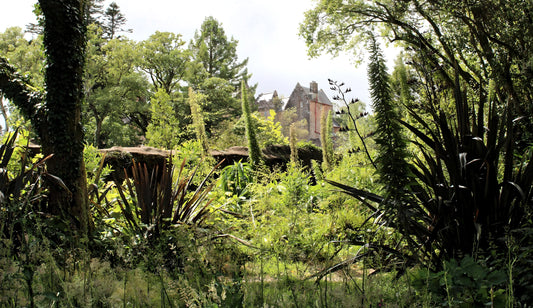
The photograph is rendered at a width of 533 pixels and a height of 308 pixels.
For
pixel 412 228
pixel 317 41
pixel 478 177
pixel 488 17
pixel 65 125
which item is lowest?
pixel 412 228

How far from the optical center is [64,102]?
3.75 m

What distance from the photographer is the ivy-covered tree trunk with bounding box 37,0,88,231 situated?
364 centimetres

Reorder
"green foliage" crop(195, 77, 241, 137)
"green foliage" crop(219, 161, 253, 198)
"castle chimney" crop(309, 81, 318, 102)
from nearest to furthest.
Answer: "green foliage" crop(219, 161, 253, 198) → "green foliage" crop(195, 77, 241, 137) → "castle chimney" crop(309, 81, 318, 102)

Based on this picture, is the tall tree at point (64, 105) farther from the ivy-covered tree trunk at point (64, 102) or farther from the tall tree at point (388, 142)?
the tall tree at point (388, 142)

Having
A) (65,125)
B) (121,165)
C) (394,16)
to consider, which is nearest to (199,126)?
(121,165)

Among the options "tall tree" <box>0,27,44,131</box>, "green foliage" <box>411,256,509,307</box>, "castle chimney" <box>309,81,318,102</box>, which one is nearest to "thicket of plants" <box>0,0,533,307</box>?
"green foliage" <box>411,256,509,307</box>

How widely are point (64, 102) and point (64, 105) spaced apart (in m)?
0.03

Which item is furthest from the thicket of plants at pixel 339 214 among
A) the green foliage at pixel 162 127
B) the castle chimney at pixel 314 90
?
the castle chimney at pixel 314 90

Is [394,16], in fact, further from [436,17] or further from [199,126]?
[199,126]

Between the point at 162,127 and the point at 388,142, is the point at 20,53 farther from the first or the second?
the point at 388,142

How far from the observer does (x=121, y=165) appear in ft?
24.1

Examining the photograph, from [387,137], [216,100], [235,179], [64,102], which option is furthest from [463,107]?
[216,100]

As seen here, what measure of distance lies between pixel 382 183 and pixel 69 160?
288 cm

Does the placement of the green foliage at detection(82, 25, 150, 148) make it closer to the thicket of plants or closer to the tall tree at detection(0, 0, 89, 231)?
the thicket of plants
